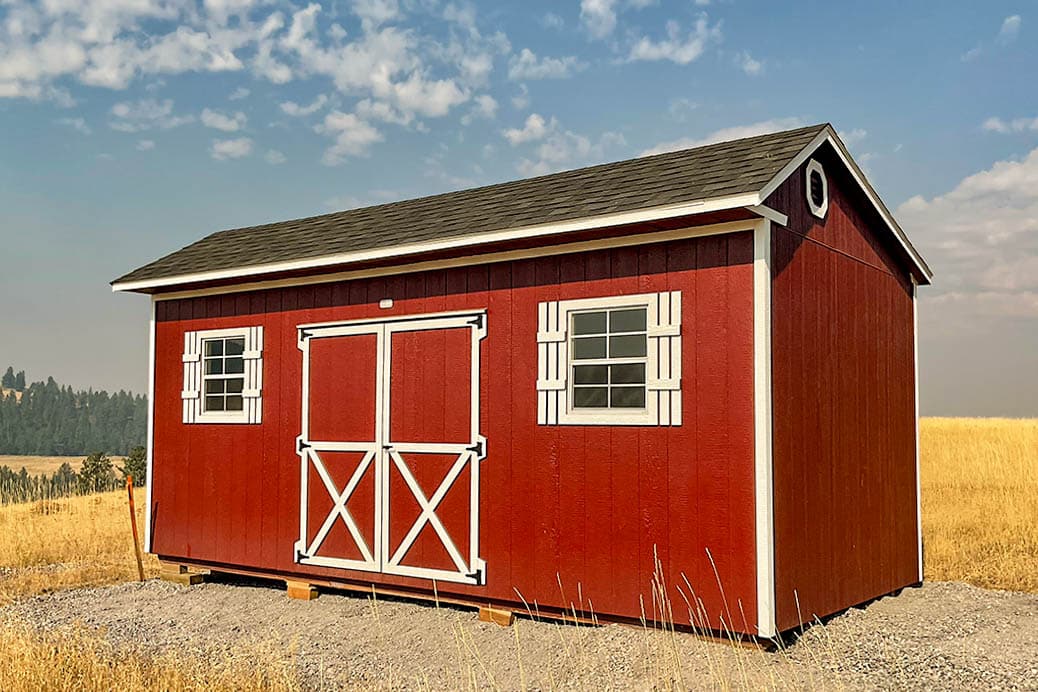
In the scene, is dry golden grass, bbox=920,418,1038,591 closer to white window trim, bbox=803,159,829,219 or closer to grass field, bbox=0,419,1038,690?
grass field, bbox=0,419,1038,690

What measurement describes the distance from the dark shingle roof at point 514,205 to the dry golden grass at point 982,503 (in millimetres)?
5525

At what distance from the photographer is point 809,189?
27.8ft

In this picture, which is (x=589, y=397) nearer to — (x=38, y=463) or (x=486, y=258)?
(x=486, y=258)

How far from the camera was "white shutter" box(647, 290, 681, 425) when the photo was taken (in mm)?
7793

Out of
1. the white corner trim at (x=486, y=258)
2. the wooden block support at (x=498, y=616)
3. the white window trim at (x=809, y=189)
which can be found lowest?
the wooden block support at (x=498, y=616)

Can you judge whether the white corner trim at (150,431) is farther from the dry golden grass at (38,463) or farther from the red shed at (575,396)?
the dry golden grass at (38,463)

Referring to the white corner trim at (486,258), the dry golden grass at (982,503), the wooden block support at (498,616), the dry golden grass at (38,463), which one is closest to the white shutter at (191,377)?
the white corner trim at (486,258)

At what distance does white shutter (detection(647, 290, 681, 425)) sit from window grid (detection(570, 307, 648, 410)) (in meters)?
0.11

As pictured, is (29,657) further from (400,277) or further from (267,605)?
(400,277)

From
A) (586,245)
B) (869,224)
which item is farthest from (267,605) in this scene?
(869,224)

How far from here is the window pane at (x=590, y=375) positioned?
27.0 ft

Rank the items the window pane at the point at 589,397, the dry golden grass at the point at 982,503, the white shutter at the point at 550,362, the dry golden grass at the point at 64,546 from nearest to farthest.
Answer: the window pane at the point at 589,397 → the white shutter at the point at 550,362 → the dry golden grass at the point at 982,503 → the dry golden grass at the point at 64,546

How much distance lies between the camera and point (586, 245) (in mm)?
8281

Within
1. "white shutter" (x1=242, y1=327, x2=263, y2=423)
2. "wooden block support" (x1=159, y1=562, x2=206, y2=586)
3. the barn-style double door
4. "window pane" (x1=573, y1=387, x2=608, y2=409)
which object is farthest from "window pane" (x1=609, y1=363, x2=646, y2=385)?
"wooden block support" (x1=159, y1=562, x2=206, y2=586)
